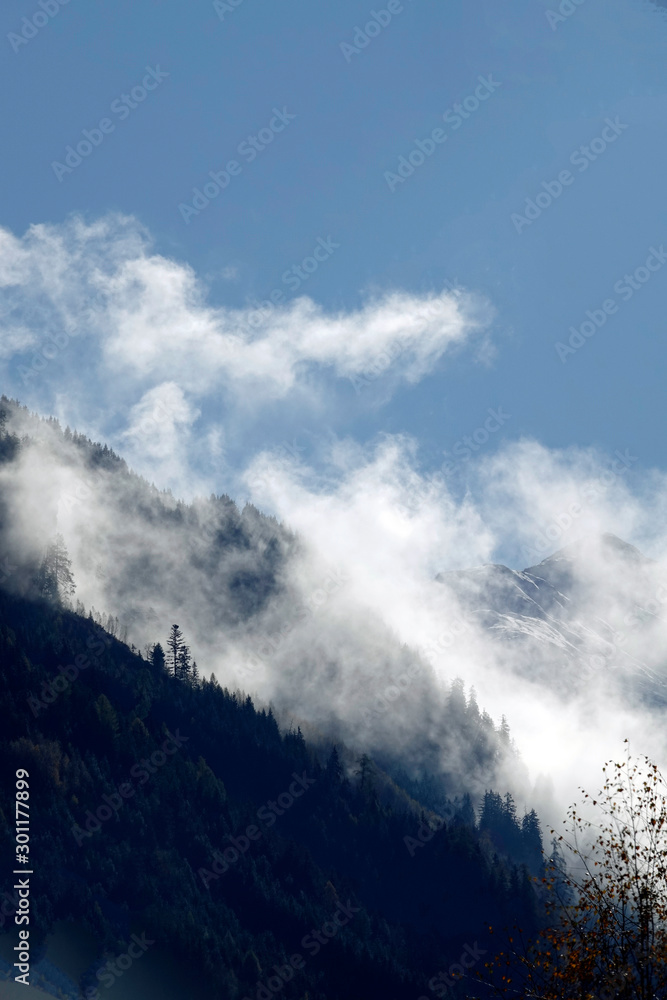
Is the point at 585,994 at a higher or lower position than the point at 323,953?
lower

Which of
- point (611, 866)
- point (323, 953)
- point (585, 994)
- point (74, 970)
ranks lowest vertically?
point (74, 970)

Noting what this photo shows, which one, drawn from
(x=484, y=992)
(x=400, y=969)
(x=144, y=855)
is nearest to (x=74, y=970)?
(x=144, y=855)

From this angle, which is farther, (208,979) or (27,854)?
(27,854)

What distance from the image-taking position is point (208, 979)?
160250 mm

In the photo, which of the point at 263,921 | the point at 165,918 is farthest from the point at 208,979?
the point at 263,921

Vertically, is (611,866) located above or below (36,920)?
above

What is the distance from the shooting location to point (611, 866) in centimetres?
3650

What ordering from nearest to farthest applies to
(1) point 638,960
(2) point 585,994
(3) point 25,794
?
1. (1) point 638,960
2. (2) point 585,994
3. (3) point 25,794

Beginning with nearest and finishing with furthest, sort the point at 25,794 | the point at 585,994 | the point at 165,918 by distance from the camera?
the point at 585,994, the point at 165,918, the point at 25,794

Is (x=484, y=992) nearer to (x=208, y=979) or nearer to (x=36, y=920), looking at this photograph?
(x=208, y=979)

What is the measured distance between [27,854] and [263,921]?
52285mm

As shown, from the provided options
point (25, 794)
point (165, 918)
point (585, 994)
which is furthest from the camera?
point (25, 794)

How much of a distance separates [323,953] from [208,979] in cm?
3140

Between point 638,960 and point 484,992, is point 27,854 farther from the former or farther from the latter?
point 638,960
